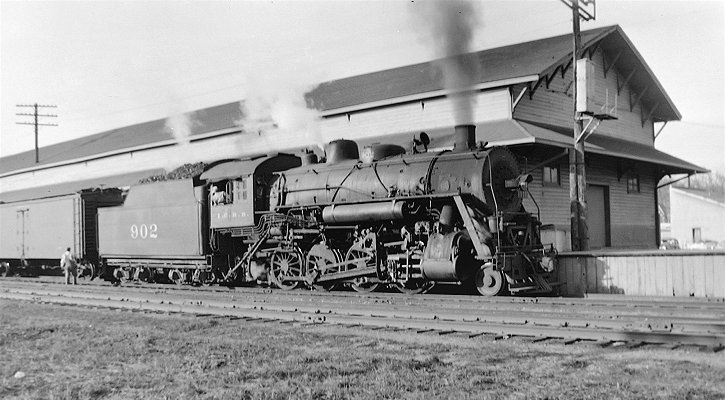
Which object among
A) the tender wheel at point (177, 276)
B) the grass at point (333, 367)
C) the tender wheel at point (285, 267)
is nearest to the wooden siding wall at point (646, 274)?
the tender wheel at point (285, 267)

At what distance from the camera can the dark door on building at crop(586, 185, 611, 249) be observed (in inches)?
1016

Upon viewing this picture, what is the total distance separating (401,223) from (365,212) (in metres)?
0.82

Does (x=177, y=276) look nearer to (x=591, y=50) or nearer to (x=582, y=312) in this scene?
(x=582, y=312)

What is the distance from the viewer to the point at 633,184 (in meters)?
28.8

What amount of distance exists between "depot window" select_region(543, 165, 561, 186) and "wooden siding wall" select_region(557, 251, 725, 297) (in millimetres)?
8792

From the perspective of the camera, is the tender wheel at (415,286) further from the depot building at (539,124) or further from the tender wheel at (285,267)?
the depot building at (539,124)

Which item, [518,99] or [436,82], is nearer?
[518,99]

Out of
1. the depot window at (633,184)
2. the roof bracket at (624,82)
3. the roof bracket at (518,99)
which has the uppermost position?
the roof bracket at (624,82)

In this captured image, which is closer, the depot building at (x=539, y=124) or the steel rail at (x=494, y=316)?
the steel rail at (x=494, y=316)

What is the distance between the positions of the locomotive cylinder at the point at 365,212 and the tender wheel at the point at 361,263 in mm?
703

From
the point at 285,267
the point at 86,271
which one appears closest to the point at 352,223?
the point at 285,267

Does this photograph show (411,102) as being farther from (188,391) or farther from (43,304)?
(188,391)

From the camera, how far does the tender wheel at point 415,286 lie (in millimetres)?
14344

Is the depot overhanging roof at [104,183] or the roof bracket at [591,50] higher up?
the roof bracket at [591,50]
